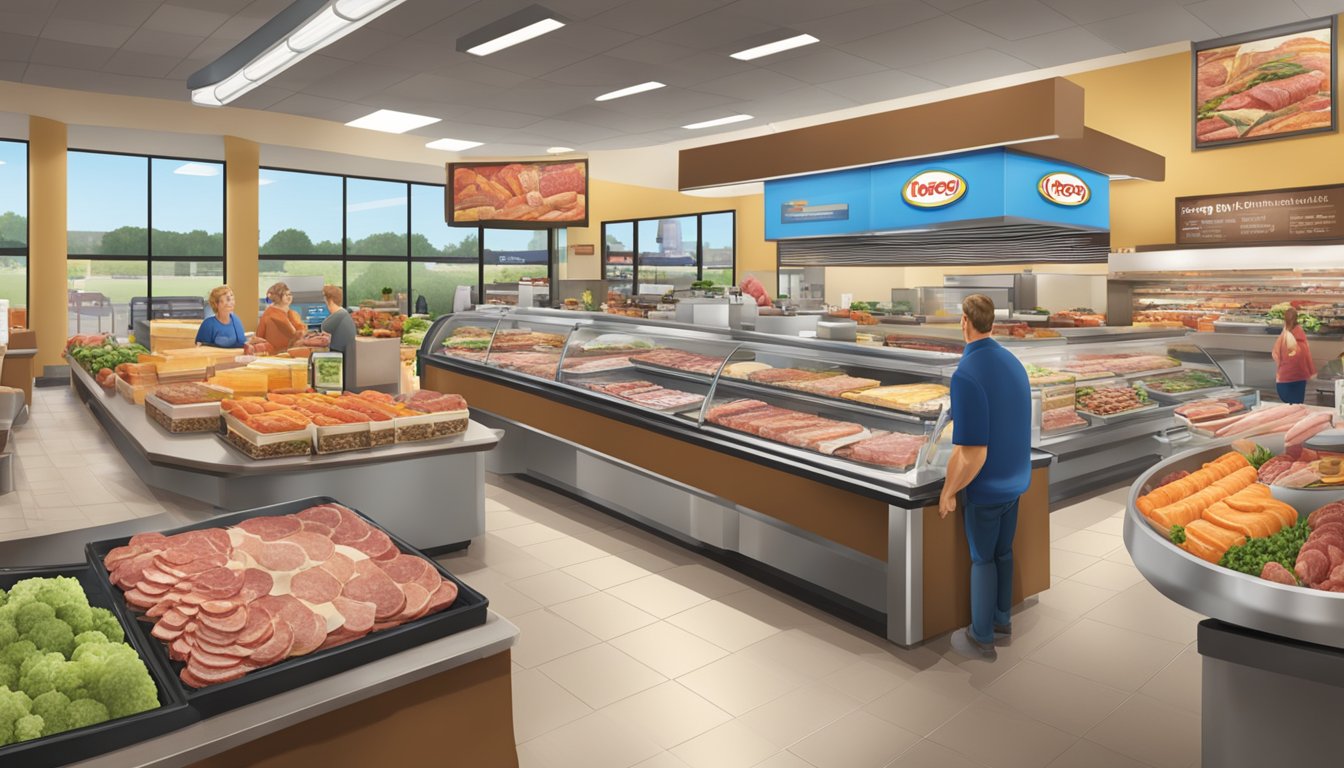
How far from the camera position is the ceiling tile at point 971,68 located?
25.4ft

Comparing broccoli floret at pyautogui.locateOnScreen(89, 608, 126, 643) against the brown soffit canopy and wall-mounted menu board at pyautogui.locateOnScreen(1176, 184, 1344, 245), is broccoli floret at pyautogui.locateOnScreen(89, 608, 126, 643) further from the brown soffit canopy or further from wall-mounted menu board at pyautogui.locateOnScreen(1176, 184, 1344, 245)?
wall-mounted menu board at pyautogui.locateOnScreen(1176, 184, 1344, 245)

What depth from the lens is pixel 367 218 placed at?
15312 millimetres

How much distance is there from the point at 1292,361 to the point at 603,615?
7.25 metres

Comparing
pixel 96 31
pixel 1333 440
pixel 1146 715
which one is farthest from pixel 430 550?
pixel 96 31

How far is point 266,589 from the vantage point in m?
2.11

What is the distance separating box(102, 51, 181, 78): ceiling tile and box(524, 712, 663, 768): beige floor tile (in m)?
8.31

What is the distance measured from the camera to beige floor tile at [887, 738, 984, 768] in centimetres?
278

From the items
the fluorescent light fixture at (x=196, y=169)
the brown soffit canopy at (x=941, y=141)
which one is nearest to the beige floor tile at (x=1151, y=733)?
the brown soffit canopy at (x=941, y=141)

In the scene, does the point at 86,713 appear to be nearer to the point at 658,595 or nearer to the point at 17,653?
the point at 17,653

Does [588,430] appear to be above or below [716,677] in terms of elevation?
above

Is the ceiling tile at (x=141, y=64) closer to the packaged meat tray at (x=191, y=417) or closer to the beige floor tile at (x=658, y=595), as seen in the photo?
the packaged meat tray at (x=191, y=417)

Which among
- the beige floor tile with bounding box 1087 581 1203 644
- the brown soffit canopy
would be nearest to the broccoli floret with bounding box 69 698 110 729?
the beige floor tile with bounding box 1087 581 1203 644

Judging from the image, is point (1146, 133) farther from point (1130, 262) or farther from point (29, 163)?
point (29, 163)

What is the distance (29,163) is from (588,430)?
31.4 feet
